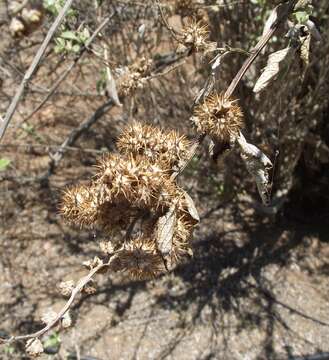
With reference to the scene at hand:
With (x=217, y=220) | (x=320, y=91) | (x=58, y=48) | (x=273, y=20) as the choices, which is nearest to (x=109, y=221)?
(x=273, y=20)

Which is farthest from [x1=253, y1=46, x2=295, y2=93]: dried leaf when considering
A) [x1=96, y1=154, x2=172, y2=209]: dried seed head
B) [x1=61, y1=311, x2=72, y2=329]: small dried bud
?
[x1=61, y1=311, x2=72, y2=329]: small dried bud

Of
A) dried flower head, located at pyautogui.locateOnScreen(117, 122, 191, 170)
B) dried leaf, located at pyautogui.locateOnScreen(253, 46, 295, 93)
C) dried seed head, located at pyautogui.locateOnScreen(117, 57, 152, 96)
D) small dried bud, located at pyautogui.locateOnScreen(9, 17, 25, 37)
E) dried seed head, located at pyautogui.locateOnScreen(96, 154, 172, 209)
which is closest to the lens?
small dried bud, located at pyautogui.locateOnScreen(9, 17, 25, 37)

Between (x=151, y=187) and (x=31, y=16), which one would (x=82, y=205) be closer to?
(x=151, y=187)

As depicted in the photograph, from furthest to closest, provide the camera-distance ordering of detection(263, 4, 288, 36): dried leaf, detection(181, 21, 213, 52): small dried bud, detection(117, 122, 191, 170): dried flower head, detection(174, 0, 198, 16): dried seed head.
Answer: detection(174, 0, 198, 16): dried seed head
detection(181, 21, 213, 52): small dried bud
detection(263, 4, 288, 36): dried leaf
detection(117, 122, 191, 170): dried flower head

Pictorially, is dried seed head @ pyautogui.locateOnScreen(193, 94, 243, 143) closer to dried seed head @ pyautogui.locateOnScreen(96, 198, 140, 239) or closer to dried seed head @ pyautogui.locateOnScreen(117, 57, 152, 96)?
dried seed head @ pyautogui.locateOnScreen(96, 198, 140, 239)

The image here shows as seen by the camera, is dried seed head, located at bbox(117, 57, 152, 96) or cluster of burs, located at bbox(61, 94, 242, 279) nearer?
cluster of burs, located at bbox(61, 94, 242, 279)

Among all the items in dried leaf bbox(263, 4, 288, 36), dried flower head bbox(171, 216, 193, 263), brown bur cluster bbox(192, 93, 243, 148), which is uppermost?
dried leaf bbox(263, 4, 288, 36)
